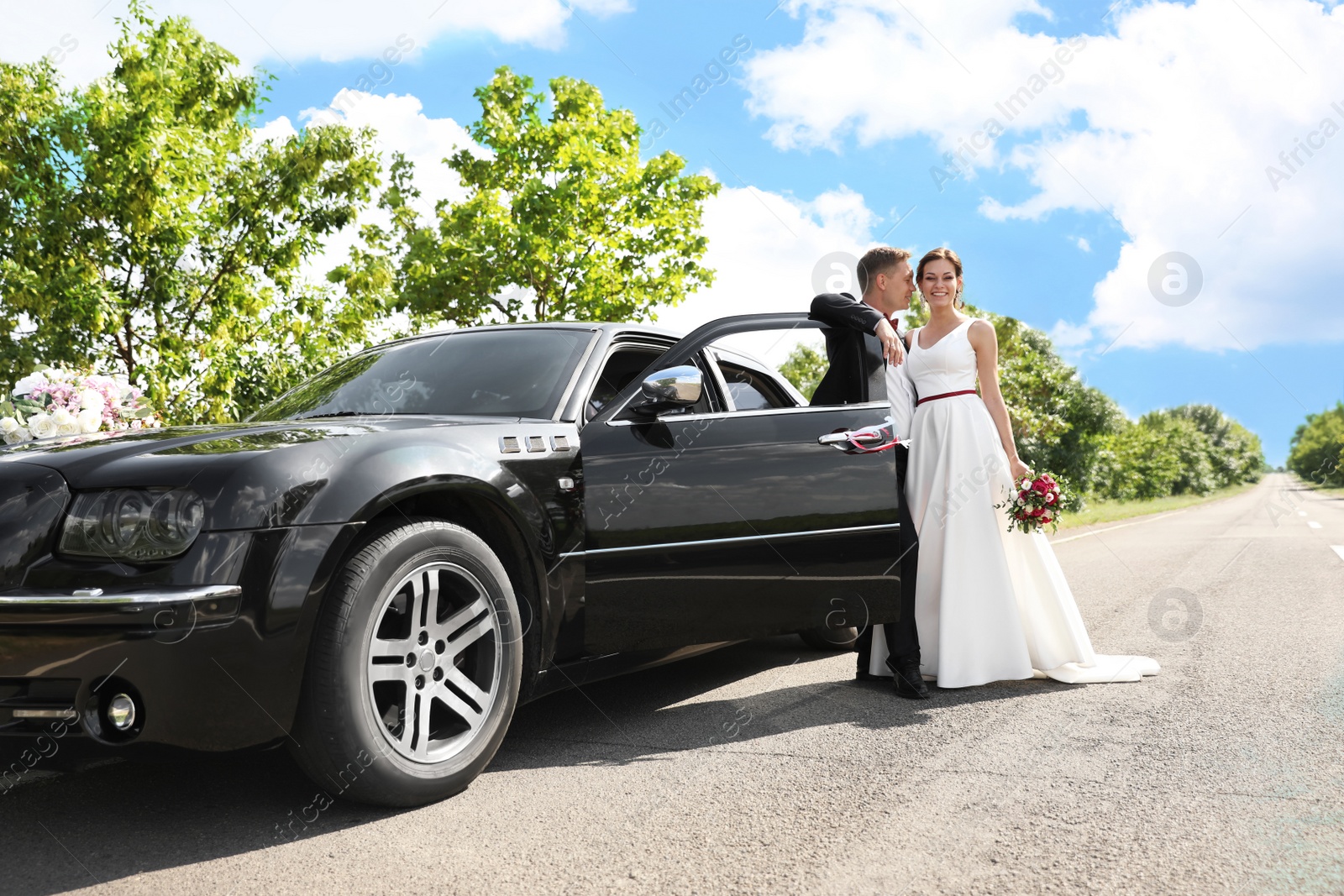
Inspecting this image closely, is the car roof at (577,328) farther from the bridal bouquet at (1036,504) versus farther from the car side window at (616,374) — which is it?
the bridal bouquet at (1036,504)

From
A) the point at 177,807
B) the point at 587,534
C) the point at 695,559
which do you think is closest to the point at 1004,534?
the point at 695,559

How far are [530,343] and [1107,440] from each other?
5278 centimetres

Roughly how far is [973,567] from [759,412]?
1459mm

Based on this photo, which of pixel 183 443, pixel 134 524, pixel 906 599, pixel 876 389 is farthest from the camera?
pixel 876 389

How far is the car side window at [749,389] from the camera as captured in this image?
486cm

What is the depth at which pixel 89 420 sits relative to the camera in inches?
181

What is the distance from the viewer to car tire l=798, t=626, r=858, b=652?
5.72 m

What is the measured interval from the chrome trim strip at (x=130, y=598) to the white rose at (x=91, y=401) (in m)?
2.30

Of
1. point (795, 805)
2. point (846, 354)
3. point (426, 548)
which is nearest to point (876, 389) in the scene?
point (846, 354)

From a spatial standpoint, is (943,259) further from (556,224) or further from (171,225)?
(556,224)

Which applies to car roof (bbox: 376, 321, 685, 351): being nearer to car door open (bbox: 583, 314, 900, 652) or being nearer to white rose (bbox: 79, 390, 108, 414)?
car door open (bbox: 583, 314, 900, 652)

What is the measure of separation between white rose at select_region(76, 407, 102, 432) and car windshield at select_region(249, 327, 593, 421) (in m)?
0.77

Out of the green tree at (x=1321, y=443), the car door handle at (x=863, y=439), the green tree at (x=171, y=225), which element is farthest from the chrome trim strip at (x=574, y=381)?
the green tree at (x=1321, y=443)

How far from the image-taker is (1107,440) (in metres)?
51.9
